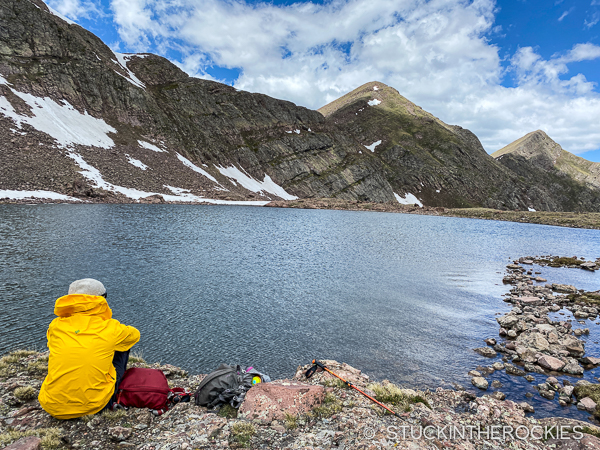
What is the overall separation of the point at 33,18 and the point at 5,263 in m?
111

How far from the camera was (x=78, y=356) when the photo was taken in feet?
20.7

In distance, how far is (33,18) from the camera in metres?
91.4

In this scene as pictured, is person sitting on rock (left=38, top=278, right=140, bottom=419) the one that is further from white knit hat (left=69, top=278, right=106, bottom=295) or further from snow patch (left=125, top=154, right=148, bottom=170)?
snow patch (left=125, top=154, right=148, bottom=170)

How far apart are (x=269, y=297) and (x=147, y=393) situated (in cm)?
1359

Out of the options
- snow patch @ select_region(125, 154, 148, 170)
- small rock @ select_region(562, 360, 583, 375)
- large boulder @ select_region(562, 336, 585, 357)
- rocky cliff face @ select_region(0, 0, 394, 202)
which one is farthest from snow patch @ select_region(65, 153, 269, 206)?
small rock @ select_region(562, 360, 583, 375)

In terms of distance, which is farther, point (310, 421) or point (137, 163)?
point (137, 163)

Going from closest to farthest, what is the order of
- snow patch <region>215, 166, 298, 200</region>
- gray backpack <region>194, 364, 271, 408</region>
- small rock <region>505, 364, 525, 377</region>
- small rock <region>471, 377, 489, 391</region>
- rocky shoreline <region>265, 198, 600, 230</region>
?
gray backpack <region>194, 364, 271, 408</region>
small rock <region>471, 377, 489, 391</region>
small rock <region>505, 364, 525, 377</region>
rocky shoreline <region>265, 198, 600, 230</region>
snow patch <region>215, 166, 298, 200</region>

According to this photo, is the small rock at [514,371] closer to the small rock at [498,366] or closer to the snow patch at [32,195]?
the small rock at [498,366]

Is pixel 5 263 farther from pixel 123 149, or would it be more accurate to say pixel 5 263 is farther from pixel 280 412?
pixel 123 149

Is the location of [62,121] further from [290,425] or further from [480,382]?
[480,382]

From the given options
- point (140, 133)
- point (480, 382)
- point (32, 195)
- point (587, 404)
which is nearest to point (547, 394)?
point (587, 404)

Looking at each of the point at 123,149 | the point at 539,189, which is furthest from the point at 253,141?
the point at 539,189

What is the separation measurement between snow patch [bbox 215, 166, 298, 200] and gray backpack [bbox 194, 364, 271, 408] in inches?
4617

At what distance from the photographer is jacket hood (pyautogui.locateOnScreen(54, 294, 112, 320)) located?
6.35 metres
